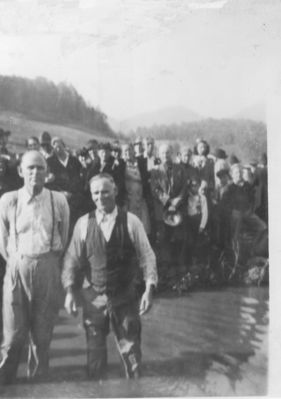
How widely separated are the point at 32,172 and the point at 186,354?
186cm

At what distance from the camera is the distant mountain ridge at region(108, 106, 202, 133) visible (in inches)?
185

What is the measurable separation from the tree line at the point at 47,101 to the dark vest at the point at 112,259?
76 cm

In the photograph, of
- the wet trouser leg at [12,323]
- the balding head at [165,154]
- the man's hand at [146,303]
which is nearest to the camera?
the wet trouser leg at [12,323]

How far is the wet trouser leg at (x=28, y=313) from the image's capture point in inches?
179

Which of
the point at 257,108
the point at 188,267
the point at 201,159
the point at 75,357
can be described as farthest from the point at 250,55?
the point at 75,357

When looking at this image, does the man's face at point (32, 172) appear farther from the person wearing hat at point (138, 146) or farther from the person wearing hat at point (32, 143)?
the person wearing hat at point (138, 146)

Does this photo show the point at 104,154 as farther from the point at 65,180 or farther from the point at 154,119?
the point at 154,119

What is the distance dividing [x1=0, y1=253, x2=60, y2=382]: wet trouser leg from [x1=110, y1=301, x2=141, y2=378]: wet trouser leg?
0.48 metres

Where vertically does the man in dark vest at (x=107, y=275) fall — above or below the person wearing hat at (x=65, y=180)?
below

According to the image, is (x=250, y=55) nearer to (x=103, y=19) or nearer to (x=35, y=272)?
(x=103, y=19)

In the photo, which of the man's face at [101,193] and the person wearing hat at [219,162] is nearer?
the man's face at [101,193]

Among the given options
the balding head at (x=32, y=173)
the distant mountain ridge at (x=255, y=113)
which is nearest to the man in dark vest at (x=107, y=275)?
the balding head at (x=32, y=173)

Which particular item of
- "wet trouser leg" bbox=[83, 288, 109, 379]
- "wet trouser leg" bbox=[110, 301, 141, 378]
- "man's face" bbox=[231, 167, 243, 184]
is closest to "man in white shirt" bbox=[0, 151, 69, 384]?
"wet trouser leg" bbox=[83, 288, 109, 379]

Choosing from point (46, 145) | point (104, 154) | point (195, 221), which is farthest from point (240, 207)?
point (46, 145)
